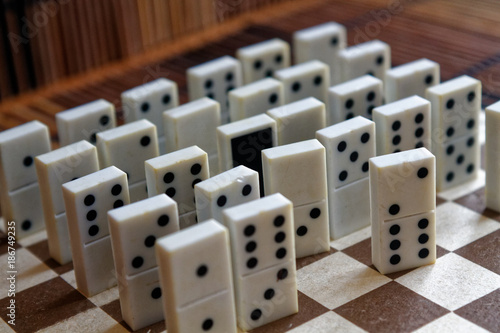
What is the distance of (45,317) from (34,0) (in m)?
2.23

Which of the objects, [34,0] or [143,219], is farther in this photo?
[34,0]

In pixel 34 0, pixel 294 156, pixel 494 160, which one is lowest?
pixel 494 160

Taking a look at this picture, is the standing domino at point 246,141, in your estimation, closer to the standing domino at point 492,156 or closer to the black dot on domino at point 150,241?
the black dot on domino at point 150,241

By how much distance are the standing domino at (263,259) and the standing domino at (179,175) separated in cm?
37

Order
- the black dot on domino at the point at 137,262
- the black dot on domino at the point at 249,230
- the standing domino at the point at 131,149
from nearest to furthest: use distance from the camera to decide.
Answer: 1. the black dot on domino at the point at 249,230
2. the black dot on domino at the point at 137,262
3. the standing domino at the point at 131,149

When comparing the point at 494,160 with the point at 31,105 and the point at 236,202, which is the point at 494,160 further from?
the point at 31,105

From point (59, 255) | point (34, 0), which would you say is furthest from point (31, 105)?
point (59, 255)

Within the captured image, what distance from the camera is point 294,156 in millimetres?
2727

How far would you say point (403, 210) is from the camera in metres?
2.67

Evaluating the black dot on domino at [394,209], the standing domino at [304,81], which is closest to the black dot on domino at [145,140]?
the standing domino at [304,81]

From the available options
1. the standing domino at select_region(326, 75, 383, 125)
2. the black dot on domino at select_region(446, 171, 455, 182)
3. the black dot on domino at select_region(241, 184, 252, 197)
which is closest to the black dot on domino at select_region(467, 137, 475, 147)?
the black dot on domino at select_region(446, 171, 455, 182)

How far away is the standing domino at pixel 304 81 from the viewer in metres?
3.45

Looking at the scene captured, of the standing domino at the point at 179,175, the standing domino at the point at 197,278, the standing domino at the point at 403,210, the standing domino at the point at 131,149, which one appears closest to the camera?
the standing domino at the point at 197,278

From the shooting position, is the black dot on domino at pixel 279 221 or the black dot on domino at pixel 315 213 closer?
the black dot on domino at pixel 279 221
